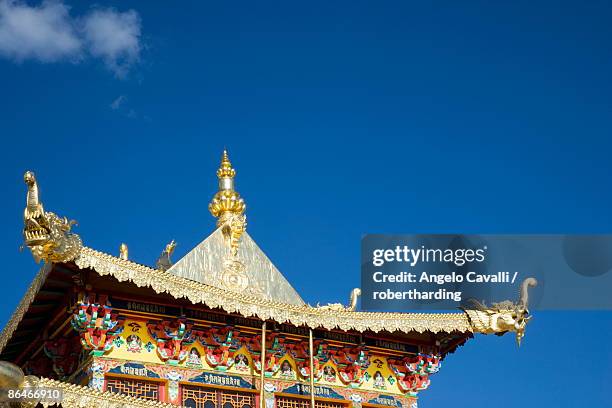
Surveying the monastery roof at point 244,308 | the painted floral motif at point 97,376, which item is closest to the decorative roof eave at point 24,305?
the monastery roof at point 244,308

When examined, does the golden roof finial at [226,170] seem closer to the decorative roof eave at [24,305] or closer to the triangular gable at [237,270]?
the triangular gable at [237,270]

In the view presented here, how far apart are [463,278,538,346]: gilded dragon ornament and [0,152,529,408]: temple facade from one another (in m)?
0.02

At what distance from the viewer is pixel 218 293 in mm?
18719

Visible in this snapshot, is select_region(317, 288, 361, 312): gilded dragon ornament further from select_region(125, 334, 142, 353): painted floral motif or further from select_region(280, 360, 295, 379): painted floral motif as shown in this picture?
select_region(125, 334, 142, 353): painted floral motif

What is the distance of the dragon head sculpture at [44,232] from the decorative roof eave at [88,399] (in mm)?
2019

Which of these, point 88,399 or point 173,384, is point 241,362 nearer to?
point 173,384

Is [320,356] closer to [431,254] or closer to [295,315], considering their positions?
[295,315]

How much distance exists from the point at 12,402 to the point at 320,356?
7199 millimetres

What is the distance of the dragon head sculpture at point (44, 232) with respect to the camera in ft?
52.0

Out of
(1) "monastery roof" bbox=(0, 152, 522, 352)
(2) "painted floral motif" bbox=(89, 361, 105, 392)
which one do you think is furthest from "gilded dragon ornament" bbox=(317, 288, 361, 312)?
(2) "painted floral motif" bbox=(89, 361, 105, 392)

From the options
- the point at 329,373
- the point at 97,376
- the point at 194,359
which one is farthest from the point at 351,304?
the point at 97,376

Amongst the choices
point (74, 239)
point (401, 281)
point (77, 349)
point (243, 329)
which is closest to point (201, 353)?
point (243, 329)

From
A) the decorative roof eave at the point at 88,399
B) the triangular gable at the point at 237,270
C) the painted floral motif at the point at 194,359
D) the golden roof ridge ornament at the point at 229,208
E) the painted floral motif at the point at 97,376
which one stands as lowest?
the decorative roof eave at the point at 88,399

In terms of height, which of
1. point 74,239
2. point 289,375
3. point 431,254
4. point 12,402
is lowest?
point 12,402
